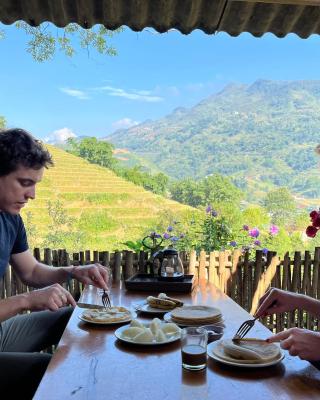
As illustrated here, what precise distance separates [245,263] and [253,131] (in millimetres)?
12272

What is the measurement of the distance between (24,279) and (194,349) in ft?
5.13

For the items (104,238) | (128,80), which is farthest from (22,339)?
(128,80)

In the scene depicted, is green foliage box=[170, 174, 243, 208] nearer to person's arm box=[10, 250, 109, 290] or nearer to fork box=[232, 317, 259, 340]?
person's arm box=[10, 250, 109, 290]

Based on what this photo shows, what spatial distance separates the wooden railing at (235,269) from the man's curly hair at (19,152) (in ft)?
5.79

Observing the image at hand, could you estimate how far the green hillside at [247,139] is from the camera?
1291 centimetres

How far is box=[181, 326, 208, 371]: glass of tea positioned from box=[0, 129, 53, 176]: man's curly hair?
1.25 metres

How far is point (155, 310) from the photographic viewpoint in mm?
2090

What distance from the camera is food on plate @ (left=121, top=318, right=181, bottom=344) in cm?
163

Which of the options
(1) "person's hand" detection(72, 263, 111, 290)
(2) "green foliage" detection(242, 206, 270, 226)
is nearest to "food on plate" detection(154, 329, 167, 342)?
(1) "person's hand" detection(72, 263, 111, 290)

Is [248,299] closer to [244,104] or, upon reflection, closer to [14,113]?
[244,104]

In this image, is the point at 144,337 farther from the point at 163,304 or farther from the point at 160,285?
the point at 160,285

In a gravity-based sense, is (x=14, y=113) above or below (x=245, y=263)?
above

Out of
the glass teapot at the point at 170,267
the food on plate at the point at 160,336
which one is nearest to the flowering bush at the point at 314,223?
the glass teapot at the point at 170,267

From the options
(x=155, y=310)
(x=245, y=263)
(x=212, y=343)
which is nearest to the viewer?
(x=212, y=343)
